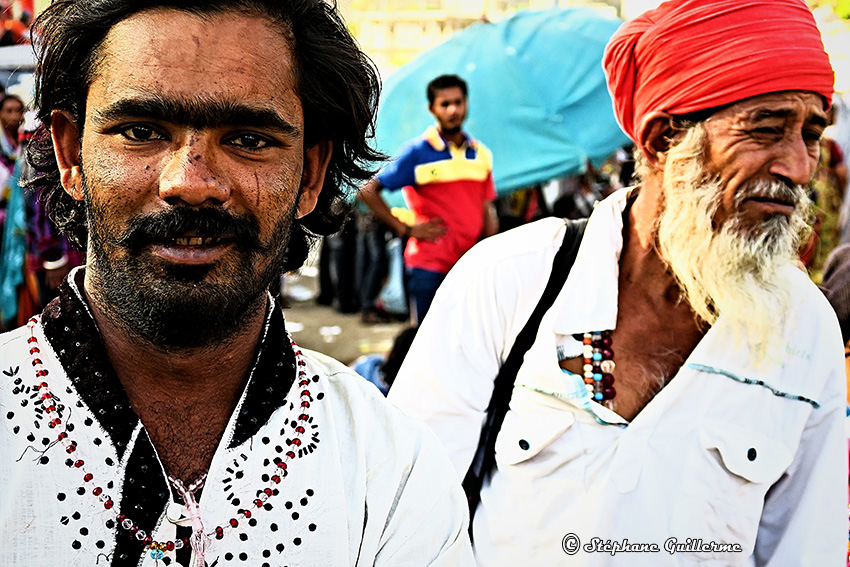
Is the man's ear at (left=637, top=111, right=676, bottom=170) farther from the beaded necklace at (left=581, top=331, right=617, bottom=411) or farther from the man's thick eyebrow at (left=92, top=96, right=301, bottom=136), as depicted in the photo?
the man's thick eyebrow at (left=92, top=96, right=301, bottom=136)

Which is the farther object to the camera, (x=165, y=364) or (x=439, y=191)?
(x=439, y=191)

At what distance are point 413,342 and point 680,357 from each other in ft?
2.46

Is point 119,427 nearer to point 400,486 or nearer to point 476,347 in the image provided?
point 400,486

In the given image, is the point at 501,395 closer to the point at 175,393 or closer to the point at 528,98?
the point at 175,393

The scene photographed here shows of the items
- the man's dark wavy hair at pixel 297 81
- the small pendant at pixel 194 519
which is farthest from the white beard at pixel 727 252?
the small pendant at pixel 194 519

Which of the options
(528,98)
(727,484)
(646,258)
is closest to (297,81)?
(646,258)

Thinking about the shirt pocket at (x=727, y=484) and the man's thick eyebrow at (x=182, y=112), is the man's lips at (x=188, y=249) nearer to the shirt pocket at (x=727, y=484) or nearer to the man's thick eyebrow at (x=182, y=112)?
the man's thick eyebrow at (x=182, y=112)

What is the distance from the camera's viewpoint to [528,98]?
23.3ft

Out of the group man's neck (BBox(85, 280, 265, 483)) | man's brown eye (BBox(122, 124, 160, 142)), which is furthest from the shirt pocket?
man's brown eye (BBox(122, 124, 160, 142))

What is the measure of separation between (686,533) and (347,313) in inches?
342

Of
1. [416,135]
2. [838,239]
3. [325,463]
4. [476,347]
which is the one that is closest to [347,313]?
[416,135]

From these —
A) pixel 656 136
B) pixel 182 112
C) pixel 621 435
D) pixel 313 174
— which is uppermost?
pixel 182 112

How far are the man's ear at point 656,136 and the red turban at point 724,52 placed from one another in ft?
0.11

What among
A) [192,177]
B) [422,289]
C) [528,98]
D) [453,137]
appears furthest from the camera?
[528,98]
